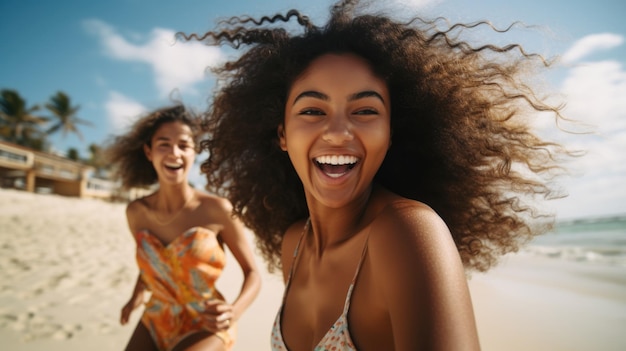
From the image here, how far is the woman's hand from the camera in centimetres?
293

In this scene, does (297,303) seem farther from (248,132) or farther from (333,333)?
(248,132)

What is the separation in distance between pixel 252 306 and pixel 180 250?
3215 millimetres

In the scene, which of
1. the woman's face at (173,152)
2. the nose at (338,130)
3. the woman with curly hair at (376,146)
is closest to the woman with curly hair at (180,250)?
the woman's face at (173,152)

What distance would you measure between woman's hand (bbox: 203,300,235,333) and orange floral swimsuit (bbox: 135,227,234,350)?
0.51 ft

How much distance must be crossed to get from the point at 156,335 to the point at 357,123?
2732 mm

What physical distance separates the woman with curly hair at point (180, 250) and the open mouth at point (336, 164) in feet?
5.68

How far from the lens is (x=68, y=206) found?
23.2 m

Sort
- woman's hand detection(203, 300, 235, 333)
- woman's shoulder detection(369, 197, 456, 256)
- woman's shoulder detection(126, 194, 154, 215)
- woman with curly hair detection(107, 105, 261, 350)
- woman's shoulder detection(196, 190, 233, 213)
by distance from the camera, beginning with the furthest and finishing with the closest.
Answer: woman's shoulder detection(126, 194, 154, 215), woman's shoulder detection(196, 190, 233, 213), woman with curly hair detection(107, 105, 261, 350), woman's hand detection(203, 300, 235, 333), woman's shoulder detection(369, 197, 456, 256)

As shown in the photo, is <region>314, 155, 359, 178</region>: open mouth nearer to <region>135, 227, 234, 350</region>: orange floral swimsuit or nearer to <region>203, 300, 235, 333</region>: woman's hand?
<region>203, 300, 235, 333</region>: woman's hand

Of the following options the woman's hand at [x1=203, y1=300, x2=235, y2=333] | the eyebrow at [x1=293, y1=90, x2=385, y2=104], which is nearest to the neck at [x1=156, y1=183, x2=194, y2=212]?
the woman's hand at [x1=203, y1=300, x2=235, y2=333]

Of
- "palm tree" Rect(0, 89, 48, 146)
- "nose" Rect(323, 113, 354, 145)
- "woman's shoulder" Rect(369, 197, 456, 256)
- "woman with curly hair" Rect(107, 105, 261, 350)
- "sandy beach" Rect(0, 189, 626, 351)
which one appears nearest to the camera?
"woman's shoulder" Rect(369, 197, 456, 256)

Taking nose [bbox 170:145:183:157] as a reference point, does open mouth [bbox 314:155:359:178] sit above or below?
above

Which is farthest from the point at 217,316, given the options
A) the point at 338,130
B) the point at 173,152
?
the point at 338,130

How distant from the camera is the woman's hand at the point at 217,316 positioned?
2.93 metres
